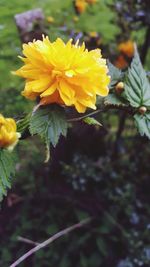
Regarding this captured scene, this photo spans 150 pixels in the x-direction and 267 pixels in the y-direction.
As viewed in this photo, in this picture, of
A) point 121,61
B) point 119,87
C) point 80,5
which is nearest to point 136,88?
point 119,87

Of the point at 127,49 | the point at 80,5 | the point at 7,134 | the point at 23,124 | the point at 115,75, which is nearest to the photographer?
the point at 7,134

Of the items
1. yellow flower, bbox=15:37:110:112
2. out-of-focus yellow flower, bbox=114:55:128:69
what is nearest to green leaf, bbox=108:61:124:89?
yellow flower, bbox=15:37:110:112

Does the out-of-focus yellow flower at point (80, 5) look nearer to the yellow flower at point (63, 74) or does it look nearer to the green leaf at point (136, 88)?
the green leaf at point (136, 88)

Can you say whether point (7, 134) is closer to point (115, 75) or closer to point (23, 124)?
point (23, 124)

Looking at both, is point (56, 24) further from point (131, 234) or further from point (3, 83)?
point (131, 234)

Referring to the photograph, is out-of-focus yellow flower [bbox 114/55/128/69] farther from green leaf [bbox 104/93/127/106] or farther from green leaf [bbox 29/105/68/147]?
green leaf [bbox 29/105/68/147]

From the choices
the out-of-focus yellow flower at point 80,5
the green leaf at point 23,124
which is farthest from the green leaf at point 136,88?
the out-of-focus yellow flower at point 80,5
